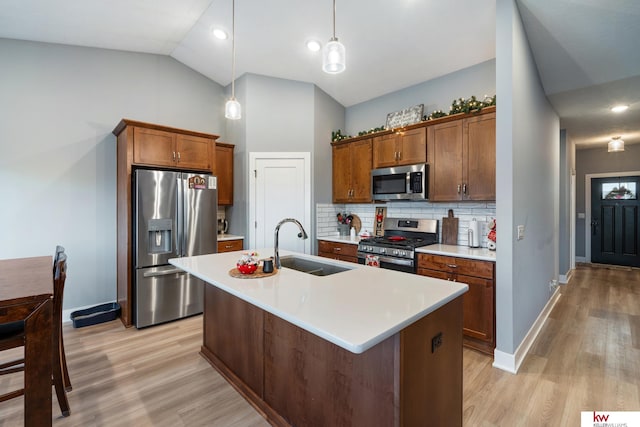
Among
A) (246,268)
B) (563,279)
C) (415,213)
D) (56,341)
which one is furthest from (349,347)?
(563,279)

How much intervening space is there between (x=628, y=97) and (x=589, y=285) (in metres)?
2.95

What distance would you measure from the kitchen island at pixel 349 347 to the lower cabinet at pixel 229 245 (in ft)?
6.43

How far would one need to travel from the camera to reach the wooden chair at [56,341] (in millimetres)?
1682

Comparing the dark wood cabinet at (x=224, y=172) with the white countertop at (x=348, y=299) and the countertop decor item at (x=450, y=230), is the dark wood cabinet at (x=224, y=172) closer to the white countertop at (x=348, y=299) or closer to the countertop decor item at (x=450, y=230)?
the white countertop at (x=348, y=299)

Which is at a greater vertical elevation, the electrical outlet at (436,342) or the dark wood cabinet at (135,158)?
the dark wood cabinet at (135,158)

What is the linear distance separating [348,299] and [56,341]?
1.99m

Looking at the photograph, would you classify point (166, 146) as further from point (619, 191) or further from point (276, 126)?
point (619, 191)

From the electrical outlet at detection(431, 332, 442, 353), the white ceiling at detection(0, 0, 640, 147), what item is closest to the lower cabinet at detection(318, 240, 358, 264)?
the white ceiling at detection(0, 0, 640, 147)

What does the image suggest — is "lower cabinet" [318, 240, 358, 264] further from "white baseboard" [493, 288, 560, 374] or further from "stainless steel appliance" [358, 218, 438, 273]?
"white baseboard" [493, 288, 560, 374]

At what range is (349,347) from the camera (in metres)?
0.96

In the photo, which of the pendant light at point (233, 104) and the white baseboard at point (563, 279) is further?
the white baseboard at point (563, 279)

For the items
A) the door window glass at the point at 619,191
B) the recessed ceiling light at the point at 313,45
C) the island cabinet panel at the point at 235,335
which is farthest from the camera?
the door window glass at the point at 619,191


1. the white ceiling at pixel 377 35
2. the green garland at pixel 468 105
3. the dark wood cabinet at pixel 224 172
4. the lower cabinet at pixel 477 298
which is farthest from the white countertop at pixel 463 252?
the dark wood cabinet at pixel 224 172

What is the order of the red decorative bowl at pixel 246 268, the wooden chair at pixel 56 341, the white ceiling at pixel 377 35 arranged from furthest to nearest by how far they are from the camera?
the white ceiling at pixel 377 35
the red decorative bowl at pixel 246 268
the wooden chair at pixel 56 341
